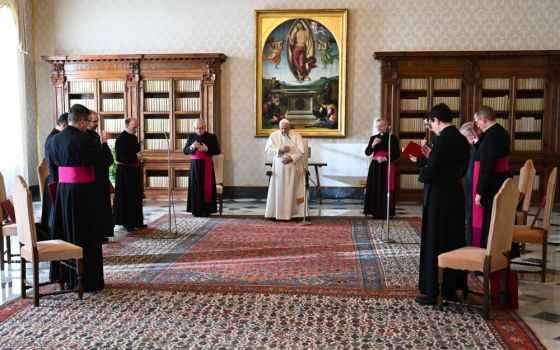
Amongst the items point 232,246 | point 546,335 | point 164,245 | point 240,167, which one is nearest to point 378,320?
point 546,335

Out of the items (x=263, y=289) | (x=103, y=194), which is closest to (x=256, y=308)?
(x=263, y=289)

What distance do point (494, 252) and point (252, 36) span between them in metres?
9.09

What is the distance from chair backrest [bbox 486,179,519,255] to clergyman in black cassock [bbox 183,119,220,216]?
6182mm

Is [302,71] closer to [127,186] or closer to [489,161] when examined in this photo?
[127,186]

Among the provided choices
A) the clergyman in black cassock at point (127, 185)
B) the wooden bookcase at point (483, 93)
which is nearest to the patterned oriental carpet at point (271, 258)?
the clergyman in black cassock at point (127, 185)

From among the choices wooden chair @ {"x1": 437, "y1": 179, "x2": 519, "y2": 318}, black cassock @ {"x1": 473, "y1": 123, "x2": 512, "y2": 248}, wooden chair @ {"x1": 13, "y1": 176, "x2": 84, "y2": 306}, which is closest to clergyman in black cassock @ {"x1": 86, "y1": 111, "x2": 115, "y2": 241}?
wooden chair @ {"x1": 13, "y1": 176, "x2": 84, "y2": 306}

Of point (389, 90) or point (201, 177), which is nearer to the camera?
point (201, 177)

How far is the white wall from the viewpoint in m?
11.9

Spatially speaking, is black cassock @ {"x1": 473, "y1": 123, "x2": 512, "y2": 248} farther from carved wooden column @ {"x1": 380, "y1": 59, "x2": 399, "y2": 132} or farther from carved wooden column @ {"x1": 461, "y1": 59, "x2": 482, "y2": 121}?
carved wooden column @ {"x1": 461, "y1": 59, "x2": 482, "y2": 121}

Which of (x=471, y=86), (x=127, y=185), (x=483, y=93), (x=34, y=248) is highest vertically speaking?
(x=471, y=86)

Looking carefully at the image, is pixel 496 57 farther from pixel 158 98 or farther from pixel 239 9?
pixel 158 98

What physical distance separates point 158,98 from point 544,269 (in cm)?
910

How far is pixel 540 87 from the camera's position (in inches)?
462

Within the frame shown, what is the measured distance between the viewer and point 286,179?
31.6 ft
